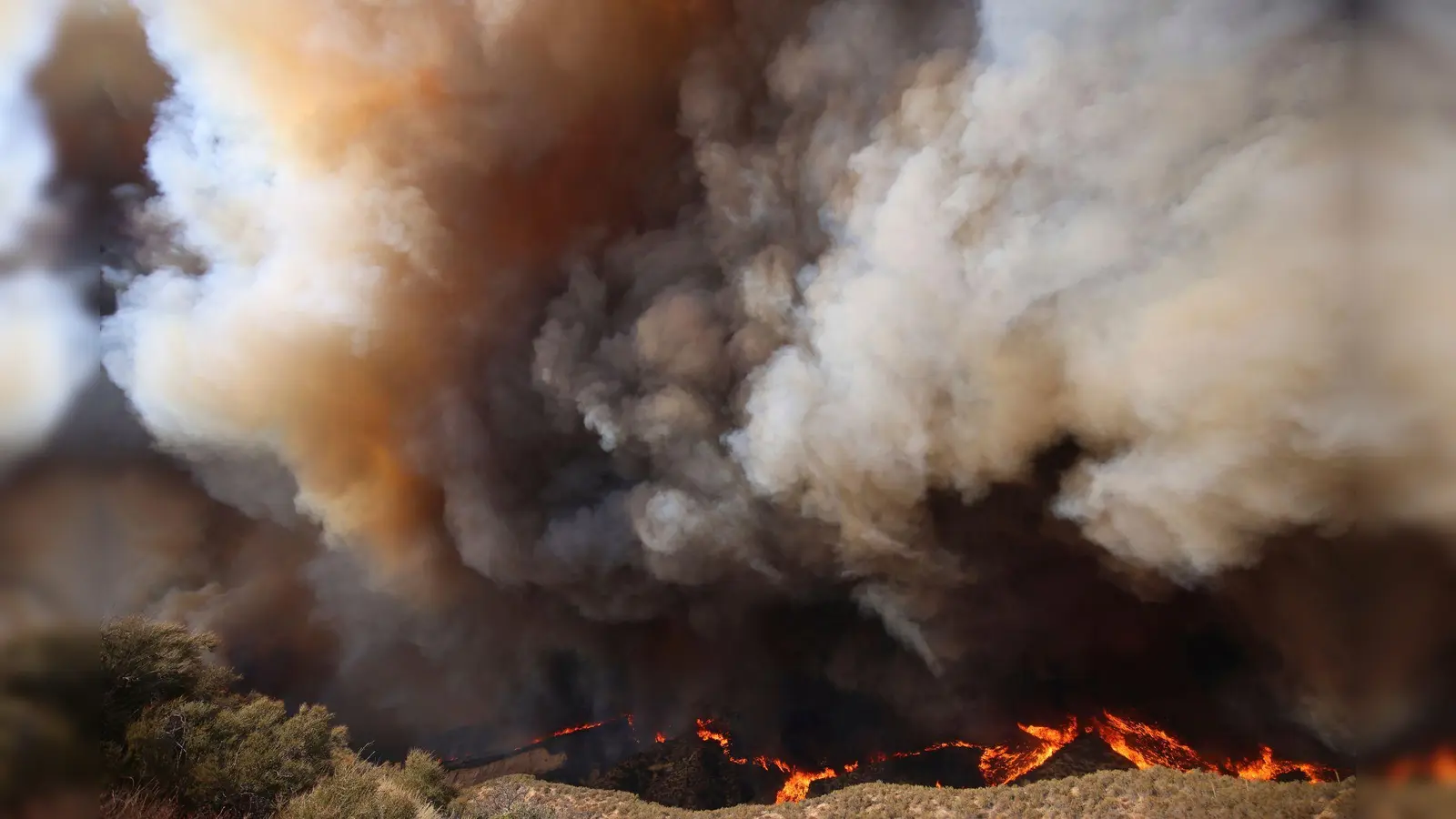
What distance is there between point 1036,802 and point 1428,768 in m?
6.68

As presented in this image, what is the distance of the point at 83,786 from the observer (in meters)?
2.83

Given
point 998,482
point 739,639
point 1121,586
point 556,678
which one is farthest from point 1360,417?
point 556,678

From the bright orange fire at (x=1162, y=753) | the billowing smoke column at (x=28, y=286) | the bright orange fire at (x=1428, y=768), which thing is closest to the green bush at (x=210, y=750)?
the billowing smoke column at (x=28, y=286)

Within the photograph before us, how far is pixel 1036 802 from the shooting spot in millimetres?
7406

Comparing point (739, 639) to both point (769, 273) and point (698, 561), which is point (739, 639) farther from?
point (769, 273)

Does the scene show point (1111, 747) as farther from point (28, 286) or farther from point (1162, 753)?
point (28, 286)

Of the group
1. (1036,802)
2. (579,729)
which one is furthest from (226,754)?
(1036,802)

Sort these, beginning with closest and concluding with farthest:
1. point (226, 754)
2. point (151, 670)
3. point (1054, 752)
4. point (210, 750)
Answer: point (210, 750) → point (226, 754) → point (151, 670) → point (1054, 752)

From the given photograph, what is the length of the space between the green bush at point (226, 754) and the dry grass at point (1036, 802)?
2325mm

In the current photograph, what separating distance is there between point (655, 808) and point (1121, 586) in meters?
7.45

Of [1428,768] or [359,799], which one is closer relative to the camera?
[1428,768]

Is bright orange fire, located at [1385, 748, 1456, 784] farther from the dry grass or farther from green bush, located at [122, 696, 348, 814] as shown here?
green bush, located at [122, 696, 348, 814]

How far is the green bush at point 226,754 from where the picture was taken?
6.02 meters

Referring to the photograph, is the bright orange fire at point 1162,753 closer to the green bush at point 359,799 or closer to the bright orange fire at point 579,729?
the bright orange fire at point 579,729
